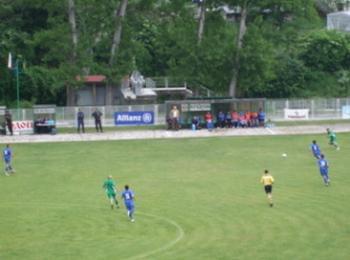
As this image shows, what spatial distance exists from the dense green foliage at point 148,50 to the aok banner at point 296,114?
15.8 ft

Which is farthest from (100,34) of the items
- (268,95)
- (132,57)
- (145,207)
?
(145,207)

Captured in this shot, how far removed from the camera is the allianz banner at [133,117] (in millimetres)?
65312

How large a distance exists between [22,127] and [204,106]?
13634mm

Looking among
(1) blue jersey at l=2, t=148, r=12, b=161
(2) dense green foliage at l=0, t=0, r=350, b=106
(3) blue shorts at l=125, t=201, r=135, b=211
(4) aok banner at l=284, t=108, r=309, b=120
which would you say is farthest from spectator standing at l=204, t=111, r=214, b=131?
(3) blue shorts at l=125, t=201, r=135, b=211

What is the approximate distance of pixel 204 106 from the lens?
63812 mm

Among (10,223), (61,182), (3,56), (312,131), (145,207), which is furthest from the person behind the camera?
(3,56)

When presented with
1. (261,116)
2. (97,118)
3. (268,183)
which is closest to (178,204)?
(268,183)

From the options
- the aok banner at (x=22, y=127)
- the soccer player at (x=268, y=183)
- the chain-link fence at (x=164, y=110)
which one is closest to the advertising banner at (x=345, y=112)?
the chain-link fence at (x=164, y=110)

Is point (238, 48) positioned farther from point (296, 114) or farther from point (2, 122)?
point (2, 122)

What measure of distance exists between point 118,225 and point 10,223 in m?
4.31

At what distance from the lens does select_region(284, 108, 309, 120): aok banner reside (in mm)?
67938

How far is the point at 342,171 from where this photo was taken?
4306cm

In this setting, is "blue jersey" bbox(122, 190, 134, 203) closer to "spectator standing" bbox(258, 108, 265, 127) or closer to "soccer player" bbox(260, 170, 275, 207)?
"soccer player" bbox(260, 170, 275, 207)

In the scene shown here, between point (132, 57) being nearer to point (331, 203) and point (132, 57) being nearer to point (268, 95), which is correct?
point (268, 95)
